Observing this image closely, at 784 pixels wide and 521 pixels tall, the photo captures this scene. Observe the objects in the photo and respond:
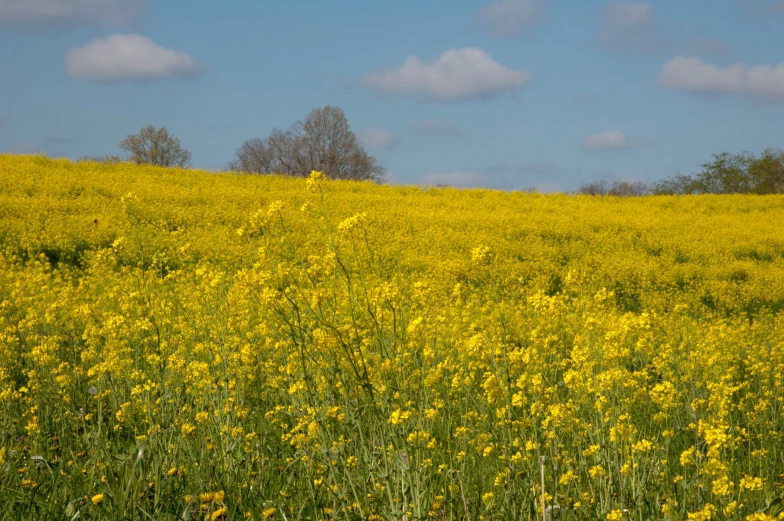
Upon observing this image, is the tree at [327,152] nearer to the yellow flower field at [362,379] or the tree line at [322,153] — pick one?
the tree line at [322,153]

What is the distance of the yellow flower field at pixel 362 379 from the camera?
2676 millimetres

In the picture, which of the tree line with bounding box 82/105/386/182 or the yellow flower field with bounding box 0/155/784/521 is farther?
the tree line with bounding box 82/105/386/182

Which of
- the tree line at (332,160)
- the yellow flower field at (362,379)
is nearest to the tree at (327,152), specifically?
the tree line at (332,160)

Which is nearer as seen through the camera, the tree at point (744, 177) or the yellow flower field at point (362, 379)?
the yellow flower field at point (362, 379)

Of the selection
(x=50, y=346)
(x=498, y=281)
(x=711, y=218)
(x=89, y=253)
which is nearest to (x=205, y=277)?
(x=50, y=346)

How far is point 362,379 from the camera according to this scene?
8.27 ft

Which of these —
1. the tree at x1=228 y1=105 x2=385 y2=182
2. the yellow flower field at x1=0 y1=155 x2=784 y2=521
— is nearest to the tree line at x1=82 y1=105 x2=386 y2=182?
the tree at x1=228 y1=105 x2=385 y2=182

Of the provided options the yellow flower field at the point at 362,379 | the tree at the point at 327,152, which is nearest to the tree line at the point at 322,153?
the tree at the point at 327,152

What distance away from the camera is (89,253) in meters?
11.4

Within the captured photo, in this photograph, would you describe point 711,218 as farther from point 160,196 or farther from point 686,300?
point 160,196

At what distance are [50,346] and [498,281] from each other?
8583 millimetres

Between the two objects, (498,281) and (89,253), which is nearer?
(89,253)

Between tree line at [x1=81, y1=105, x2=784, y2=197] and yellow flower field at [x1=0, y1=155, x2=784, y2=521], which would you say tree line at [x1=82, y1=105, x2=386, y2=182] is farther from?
yellow flower field at [x1=0, y1=155, x2=784, y2=521]

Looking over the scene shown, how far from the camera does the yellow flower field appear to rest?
2.68m
